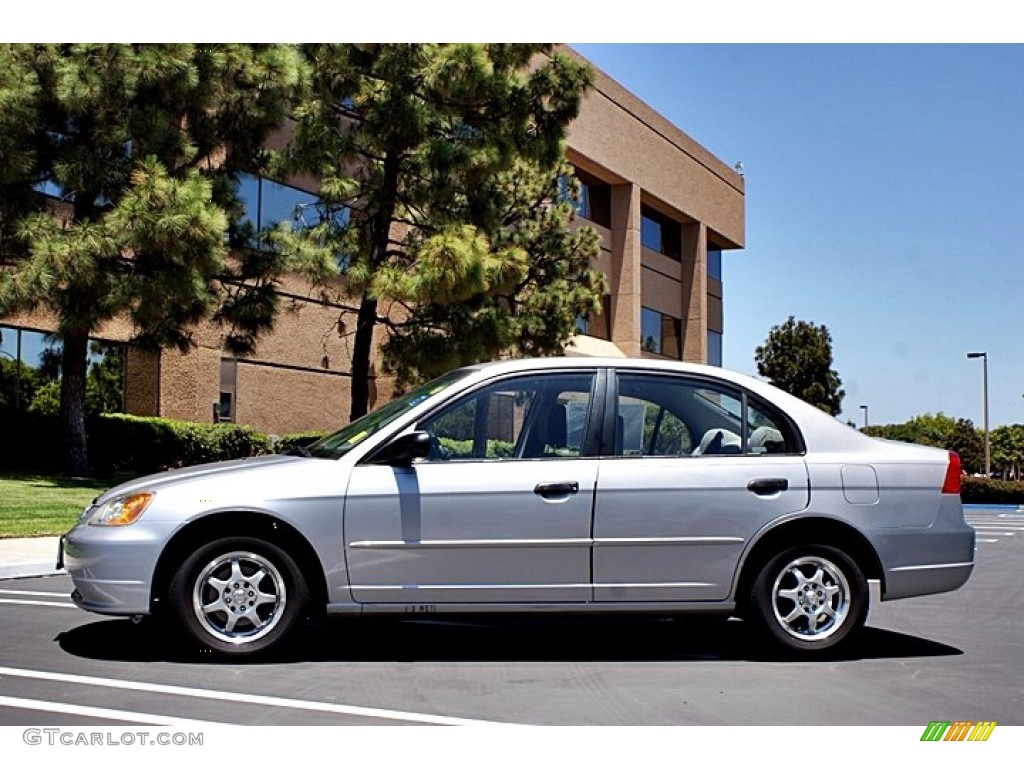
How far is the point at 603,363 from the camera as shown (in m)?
7.48

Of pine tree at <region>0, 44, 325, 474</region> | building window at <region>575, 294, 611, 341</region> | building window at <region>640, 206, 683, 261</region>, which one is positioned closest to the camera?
pine tree at <region>0, 44, 325, 474</region>

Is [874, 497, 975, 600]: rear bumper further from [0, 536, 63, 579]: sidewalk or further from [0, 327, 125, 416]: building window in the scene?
[0, 327, 125, 416]: building window

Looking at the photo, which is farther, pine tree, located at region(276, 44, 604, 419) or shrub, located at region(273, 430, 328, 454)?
shrub, located at region(273, 430, 328, 454)

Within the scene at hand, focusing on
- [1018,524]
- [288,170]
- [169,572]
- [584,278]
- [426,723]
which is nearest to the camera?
[426,723]

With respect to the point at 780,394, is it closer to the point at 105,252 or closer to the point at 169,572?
the point at 169,572

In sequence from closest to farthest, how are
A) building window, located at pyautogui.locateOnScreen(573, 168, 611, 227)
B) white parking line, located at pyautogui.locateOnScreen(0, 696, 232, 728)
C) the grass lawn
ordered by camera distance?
white parking line, located at pyautogui.locateOnScreen(0, 696, 232, 728), the grass lawn, building window, located at pyautogui.locateOnScreen(573, 168, 611, 227)

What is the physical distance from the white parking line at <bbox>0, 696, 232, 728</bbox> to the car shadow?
1.10 metres

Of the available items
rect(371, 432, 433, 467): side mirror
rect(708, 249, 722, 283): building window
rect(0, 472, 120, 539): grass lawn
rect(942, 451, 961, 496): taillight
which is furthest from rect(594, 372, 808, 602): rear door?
rect(708, 249, 722, 283): building window

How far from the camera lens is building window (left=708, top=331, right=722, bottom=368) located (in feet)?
176

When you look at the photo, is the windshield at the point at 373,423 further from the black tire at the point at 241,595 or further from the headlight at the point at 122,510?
the headlight at the point at 122,510

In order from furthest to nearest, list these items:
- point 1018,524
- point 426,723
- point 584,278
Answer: point 584,278 → point 1018,524 → point 426,723

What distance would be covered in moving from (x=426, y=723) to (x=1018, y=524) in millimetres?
21302

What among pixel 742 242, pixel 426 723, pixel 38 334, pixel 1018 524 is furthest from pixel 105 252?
pixel 742 242

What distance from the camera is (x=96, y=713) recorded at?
5508 mm
